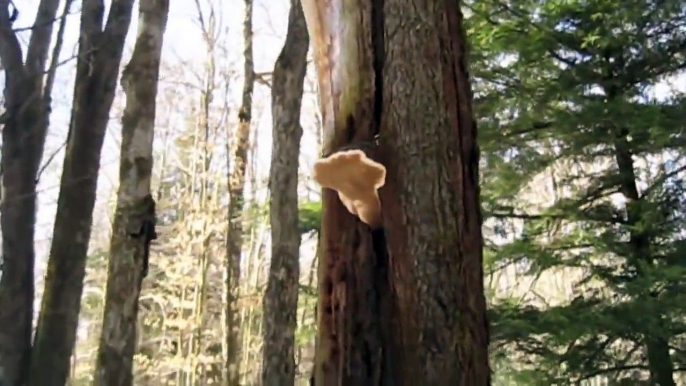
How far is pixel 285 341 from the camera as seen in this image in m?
6.87

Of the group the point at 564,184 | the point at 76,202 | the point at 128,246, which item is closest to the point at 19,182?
the point at 76,202

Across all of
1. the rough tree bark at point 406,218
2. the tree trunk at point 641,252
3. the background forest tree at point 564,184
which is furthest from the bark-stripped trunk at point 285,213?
the rough tree bark at point 406,218

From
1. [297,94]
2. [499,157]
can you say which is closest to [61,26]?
[297,94]

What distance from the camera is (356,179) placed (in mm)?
2225

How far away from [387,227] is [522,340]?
11.0ft

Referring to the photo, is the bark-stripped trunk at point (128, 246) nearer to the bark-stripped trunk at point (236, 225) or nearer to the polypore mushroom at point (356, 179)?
the polypore mushroom at point (356, 179)

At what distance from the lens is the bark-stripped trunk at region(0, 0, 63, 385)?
5465mm

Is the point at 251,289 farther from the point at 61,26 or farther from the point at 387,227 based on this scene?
the point at 387,227

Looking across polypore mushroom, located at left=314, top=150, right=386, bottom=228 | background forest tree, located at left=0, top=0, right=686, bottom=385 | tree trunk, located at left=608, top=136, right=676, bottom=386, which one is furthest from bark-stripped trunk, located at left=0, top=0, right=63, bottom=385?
tree trunk, located at left=608, top=136, right=676, bottom=386

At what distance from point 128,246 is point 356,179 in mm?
3039

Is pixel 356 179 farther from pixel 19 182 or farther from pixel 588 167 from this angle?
pixel 19 182

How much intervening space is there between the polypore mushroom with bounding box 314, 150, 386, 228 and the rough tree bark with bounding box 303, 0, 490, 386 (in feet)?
0.14

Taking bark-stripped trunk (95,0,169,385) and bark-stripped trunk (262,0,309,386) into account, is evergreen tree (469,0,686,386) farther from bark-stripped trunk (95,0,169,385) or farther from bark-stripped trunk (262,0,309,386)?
bark-stripped trunk (95,0,169,385)

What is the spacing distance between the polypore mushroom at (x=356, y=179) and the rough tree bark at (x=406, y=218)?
0.04 metres
